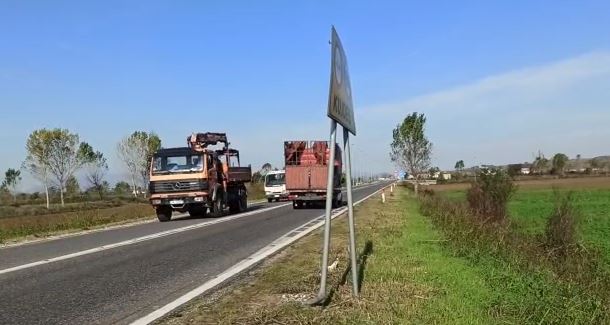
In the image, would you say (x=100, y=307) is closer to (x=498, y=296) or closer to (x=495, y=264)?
(x=498, y=296)

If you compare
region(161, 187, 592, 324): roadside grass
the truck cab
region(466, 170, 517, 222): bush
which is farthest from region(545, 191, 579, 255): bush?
the truck cab

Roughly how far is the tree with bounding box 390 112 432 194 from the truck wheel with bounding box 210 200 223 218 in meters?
44.9

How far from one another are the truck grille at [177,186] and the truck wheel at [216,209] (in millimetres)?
1407

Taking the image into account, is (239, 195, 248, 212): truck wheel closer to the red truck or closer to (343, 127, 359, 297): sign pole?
the red truck

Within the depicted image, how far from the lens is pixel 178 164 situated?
22.7 meters

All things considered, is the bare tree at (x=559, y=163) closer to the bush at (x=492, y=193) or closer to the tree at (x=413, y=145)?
the tree at (x=413, y=145)

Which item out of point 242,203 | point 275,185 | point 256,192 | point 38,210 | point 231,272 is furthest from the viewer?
point 256,192

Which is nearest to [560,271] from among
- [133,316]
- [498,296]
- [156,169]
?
[498,296]

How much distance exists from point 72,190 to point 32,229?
226 feet

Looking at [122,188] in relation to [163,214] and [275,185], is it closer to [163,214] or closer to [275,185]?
[275,185]

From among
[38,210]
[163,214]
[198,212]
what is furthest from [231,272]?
[38,210]

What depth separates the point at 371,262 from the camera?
29.8 feet

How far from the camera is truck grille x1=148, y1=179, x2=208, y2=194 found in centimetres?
→ 2241

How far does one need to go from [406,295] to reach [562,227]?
12.3 metres
